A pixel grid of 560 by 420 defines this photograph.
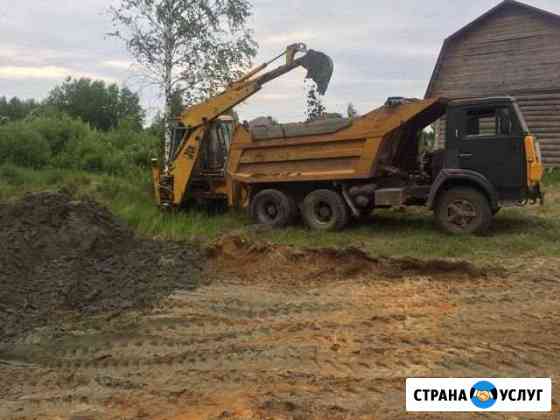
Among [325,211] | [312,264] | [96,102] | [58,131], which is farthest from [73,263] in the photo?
[96,102]

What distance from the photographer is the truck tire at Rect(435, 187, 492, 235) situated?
919 cm

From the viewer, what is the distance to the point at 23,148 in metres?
18.3

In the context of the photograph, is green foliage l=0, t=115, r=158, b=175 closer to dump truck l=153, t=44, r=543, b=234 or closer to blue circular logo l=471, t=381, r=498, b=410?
dump truck l=153, t=44, r=543, b=234

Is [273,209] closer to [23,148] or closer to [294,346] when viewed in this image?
[294,346]

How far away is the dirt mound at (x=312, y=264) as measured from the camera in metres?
7.54

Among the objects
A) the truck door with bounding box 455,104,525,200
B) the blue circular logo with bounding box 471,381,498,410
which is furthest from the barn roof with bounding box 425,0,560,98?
the blue circular logo with bounding box 471,381,498,410

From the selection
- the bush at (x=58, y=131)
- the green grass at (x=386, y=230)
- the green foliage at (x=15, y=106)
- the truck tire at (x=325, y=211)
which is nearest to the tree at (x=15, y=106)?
the green foliage at (x=15, y=106)

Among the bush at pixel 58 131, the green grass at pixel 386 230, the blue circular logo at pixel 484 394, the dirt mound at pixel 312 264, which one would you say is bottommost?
the blue circular logo at pixel 484 394

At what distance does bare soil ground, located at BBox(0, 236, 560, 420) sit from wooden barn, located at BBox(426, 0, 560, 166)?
1305cm

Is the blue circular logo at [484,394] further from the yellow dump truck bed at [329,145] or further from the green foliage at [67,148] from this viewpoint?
the green foliage at [67,148]

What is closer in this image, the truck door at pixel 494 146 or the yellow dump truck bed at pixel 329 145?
the truck door at pixel 494 146

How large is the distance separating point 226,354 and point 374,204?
572 cm

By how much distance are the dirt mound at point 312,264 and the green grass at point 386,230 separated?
14.6 inches

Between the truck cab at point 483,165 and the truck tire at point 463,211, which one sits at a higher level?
the truck cab at point 483,165
